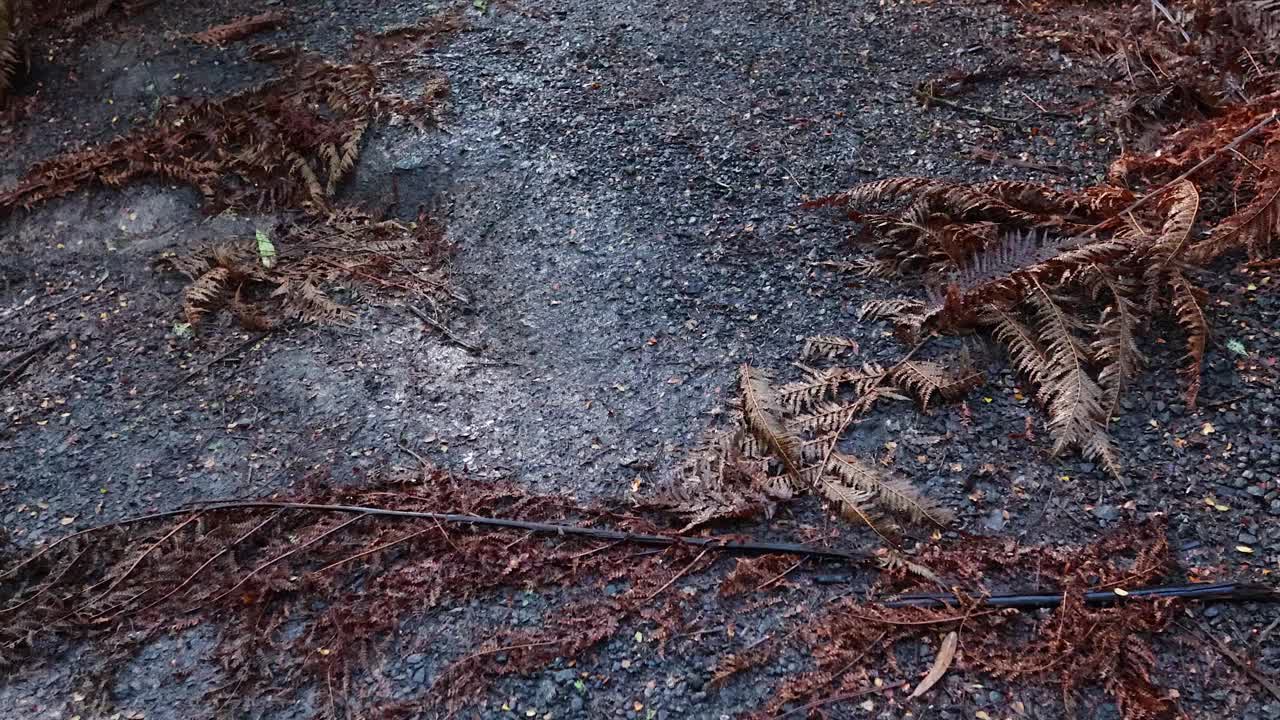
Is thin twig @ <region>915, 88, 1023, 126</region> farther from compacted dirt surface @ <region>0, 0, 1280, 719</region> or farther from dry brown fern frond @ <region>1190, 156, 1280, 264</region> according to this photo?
dry brown fern frond @ <region>1190, 156, 1280, 264</region>

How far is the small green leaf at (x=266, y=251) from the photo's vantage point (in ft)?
11.0

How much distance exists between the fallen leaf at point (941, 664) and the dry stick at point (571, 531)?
0.89ft

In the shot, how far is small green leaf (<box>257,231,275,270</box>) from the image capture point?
3.35 m

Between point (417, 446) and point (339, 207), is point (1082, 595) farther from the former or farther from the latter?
point (339, 207)

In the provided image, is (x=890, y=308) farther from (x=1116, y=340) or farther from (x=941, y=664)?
(x=941, y=664)

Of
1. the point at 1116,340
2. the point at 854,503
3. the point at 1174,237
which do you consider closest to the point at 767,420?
the point at 854,503

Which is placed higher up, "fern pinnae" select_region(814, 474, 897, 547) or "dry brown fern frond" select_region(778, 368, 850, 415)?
"dry brown fern frond" select_region(778, 368, 850, 415)

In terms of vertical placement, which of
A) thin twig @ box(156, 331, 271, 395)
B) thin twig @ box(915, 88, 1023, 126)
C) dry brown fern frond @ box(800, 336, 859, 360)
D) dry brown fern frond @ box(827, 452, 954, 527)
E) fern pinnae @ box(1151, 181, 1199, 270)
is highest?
thin twig @ box(915, 88, 1023, 126)

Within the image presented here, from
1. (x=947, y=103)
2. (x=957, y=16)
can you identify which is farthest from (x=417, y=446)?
(x=957, y=16)

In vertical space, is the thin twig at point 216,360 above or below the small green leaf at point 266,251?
below

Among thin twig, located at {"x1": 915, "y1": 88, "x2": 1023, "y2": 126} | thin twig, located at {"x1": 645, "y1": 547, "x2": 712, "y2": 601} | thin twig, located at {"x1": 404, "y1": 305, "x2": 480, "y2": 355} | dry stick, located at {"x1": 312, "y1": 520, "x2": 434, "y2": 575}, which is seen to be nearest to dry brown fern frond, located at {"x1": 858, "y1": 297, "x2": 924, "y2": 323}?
thin twig, located at {"x1": 645, "y1": 547, "x2": 712, "y2": 601}

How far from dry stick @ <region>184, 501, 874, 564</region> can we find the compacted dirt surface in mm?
111

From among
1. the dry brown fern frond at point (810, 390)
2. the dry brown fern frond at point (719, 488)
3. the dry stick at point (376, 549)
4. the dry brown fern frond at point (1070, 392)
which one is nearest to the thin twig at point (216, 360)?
the dry stick at point (376, 549)

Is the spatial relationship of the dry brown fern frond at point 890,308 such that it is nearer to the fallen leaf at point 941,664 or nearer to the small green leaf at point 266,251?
the fallen leaf at point 941,664
